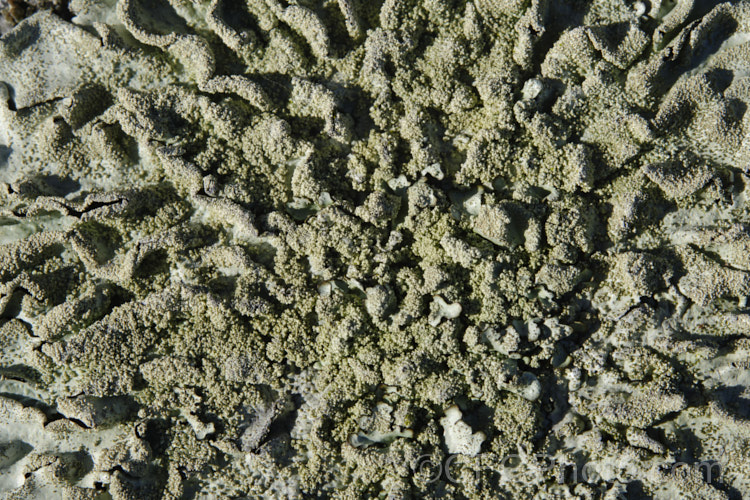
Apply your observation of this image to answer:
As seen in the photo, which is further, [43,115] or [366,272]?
[43,115]

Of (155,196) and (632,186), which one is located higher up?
(632,186)

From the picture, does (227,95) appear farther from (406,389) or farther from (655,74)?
(655,74)

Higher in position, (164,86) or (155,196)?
(164,86)

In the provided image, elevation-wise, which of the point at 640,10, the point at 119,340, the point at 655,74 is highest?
the point at 640,10

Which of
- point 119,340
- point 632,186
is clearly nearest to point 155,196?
point 119,340

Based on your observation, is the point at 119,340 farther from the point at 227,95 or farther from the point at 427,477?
the point at 427,477

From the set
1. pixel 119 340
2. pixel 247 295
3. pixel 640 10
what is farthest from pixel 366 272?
pixel 640 10
